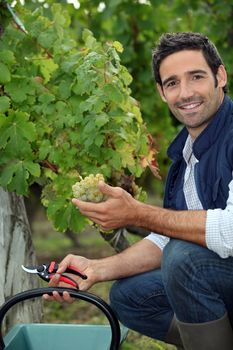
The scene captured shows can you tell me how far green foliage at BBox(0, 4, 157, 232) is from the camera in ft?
11.0

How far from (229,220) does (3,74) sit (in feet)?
3.86

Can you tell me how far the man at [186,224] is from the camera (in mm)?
2879

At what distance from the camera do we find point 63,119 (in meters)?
3.47

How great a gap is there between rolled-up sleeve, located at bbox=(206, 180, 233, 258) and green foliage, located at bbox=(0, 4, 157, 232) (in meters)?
0.68

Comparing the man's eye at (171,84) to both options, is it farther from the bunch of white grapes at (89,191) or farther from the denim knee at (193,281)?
the denim knee at (193,281)

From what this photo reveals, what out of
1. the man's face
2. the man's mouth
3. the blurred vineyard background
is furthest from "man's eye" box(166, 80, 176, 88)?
the blurred vineyard background

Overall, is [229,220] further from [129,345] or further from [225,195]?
[129,345]

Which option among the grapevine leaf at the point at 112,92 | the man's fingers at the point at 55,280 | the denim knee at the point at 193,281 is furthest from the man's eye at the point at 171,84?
the man's fingers at the point at 55,280

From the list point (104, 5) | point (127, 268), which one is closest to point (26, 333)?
point (127, 268)

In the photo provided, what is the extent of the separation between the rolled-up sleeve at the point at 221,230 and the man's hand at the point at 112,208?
0.26 metres

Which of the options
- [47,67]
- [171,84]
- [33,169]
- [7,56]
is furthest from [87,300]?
[47,67]

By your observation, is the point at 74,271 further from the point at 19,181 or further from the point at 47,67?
the point at 47,67

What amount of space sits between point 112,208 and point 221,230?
0.38 meters

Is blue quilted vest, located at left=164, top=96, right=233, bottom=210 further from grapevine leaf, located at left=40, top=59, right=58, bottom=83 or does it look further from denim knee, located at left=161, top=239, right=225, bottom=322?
grapevine leaf, located at left=40, top=59, right=58, bottom=83
